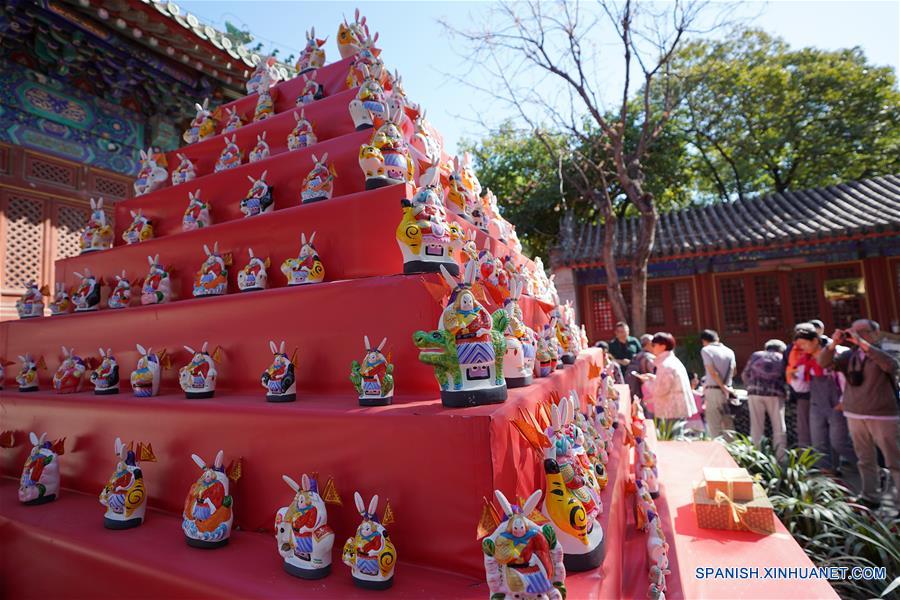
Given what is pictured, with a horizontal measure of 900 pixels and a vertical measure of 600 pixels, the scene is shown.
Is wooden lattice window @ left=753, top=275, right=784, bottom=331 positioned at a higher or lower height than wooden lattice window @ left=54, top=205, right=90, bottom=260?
lower

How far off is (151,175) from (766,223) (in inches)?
446

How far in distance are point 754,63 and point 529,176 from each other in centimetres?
802

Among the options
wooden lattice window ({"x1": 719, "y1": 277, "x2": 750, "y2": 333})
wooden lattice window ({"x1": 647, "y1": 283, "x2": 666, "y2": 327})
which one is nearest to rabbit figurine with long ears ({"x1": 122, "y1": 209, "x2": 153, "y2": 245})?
wooden lattice window ({"x1": 647, "y1": 283, "x2": 666, "y2": 327})

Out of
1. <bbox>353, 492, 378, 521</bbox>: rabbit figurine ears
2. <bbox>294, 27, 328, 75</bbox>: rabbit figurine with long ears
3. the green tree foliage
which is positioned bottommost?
<bbox>353, 492, 378, 521</bbox>: rabbit figurine ears

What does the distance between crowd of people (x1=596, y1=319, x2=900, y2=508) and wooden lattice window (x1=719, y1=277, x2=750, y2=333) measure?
17.2 feet

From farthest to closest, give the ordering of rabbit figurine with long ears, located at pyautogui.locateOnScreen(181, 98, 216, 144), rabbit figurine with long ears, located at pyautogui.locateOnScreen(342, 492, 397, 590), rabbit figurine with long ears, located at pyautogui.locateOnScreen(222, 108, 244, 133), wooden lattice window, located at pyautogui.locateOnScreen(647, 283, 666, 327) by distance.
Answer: wooden lattice window, located at pyautogui.locateOnScreen(647, 283, 666, 327) → rabbit figurine with long ears, located at pyautogui.locateOnScreen(181, 98, 216, 144) → rabbit figurine with long ears, located at pyautogui.locateOnScreen(222, 108, 244, 133) → rabbit figurine with long ears, located at pyautogui.locateOnScreen(342, 492, 397, 590)

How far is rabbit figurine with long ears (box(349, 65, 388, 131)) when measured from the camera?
2.69 meters

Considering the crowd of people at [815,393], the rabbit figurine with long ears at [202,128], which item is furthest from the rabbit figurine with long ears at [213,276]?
the crowd of people at [815,393]

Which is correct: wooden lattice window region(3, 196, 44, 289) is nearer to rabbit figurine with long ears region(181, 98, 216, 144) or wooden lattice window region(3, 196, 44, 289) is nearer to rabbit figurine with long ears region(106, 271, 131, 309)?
rabbit figurine with long ears region(181, 98, 216, 144)

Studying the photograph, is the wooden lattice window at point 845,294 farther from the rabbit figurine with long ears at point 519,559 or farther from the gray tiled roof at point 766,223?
the rabbit figurine with long ears at point 519,559

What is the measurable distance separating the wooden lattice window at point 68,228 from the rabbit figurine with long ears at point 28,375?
2.48 metres

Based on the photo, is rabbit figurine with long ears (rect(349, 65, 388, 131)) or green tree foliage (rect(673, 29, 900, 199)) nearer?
rabbit figurine with long ears (rect(349, 65, 388, 131))

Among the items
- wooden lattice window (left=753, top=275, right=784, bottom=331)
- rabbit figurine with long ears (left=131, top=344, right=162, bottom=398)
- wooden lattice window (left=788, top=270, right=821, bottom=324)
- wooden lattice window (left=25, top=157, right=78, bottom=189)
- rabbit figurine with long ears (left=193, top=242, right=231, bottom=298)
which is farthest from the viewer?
wooden lattice window (left=753, top=275, right=784, bottom=331)

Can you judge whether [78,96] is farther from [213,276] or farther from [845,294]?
[845,294]
